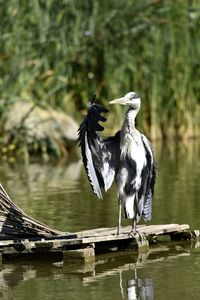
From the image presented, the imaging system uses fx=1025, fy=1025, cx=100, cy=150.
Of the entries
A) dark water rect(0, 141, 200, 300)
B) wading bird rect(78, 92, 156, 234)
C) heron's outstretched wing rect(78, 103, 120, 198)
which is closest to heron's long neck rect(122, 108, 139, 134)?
wading bird rect(78, 92, 156, 234)

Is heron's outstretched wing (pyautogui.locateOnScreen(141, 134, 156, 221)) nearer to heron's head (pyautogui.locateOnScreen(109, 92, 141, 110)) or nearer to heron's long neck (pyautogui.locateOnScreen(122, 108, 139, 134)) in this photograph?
heron's long neck (pyautogui.locateOnScreen(122, 108, 139, 134))

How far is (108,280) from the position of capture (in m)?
7.85

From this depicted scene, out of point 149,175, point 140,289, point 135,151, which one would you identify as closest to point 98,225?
point 149,175

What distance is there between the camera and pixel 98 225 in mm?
10602

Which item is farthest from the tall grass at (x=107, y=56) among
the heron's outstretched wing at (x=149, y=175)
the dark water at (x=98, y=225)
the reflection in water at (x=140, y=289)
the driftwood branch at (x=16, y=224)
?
the reflection in water at (x=140, y=289)

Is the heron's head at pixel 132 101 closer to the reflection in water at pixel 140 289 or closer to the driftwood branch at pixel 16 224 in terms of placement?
the driftwood branch at pixel 16 224

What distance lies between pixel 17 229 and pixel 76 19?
10.3 meters

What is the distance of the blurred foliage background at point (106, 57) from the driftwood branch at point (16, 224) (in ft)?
28.5

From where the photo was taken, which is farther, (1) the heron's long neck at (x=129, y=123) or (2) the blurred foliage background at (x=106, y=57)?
(2) the blurred foliage background at (x=106, y=57)

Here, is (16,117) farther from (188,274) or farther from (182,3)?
(188,274)

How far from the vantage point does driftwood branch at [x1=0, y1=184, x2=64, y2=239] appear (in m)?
9.09

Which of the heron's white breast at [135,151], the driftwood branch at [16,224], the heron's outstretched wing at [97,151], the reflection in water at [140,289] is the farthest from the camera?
the heron's white breast at [135,151]

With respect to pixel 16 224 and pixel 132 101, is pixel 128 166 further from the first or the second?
pixel 16 224

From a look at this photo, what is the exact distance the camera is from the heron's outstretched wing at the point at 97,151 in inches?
348
